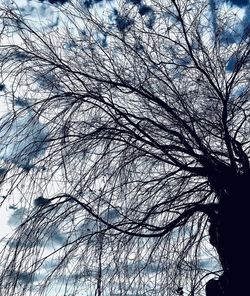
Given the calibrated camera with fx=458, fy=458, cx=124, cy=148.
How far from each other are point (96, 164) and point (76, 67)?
101cm

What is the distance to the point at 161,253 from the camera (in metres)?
4.72

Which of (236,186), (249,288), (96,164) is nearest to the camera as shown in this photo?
(249,288)

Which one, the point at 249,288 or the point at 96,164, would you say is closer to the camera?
the point at 249,288

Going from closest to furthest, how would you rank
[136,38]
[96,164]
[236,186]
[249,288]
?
[249,288], [236,186], [96,164], [136,38]

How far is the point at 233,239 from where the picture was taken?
12.8 ft

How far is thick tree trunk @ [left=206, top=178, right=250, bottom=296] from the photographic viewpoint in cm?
381

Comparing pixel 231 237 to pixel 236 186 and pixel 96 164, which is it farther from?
pixel 96 164

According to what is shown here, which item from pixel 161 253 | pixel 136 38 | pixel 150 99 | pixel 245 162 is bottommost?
pixel 161 253

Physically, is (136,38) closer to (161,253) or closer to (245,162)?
(245,162)

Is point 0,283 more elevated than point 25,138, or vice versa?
point 25,138

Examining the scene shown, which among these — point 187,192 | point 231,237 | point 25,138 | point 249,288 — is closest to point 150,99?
point 187,192

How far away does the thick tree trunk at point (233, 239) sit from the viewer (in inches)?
150

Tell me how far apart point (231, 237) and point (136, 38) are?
2193 millimetres

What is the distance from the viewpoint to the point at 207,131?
15.2ft
